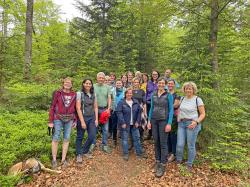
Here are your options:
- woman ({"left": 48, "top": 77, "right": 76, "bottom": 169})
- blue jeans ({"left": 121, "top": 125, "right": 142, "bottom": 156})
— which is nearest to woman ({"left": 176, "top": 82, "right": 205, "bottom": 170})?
blue jeans ({"left": 121, "top": 125, "right": 142, "bottom": 156})

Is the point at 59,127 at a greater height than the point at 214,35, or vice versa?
the point at 214,35

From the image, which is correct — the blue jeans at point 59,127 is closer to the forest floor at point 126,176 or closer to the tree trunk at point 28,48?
the forest floor at point 126,176

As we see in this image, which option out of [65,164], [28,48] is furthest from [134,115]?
[28,48]

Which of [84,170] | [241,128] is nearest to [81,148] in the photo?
[84,170]

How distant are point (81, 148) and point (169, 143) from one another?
8.34 feet

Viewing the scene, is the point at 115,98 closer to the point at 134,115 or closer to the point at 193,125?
the point at 134,115

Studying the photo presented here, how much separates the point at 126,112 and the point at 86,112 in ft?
3.95

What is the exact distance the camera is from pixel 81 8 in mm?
16594

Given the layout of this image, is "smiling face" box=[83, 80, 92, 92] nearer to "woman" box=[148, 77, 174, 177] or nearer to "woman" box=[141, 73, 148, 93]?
"woman" box=[148, 77, 174, 177]

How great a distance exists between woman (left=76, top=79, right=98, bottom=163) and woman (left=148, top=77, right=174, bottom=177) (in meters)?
1.61

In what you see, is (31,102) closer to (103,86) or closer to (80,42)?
(103,86)

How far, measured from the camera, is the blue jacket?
7.20 metres

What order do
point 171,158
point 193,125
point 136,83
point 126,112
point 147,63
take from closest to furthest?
point 193,125, point 171,158, point 126,112, point 136,83, point 147,63

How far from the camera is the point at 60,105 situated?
6309mm
